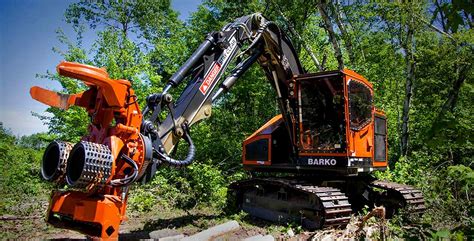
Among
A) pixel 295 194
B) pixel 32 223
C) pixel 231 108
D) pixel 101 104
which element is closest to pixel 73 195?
pixel 101 104

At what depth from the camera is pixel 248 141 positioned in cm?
833

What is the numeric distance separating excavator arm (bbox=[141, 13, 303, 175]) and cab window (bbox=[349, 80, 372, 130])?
3.77ft

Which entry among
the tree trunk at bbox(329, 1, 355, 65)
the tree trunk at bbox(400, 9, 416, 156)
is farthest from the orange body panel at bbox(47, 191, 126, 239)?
the tree trunk at bbox(329, 1, 355, 65)

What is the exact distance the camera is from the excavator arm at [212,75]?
5.12 meters

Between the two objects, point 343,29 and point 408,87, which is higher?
point 343,29

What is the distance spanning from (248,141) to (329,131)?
187 centimetres

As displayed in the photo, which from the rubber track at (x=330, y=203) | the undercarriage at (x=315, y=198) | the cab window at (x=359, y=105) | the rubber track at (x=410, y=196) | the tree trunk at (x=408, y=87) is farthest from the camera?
the tree trunk at (x=408, y=87)

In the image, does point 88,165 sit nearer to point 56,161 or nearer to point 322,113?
point 56,161

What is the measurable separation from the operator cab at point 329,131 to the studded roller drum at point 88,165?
4.17 meters

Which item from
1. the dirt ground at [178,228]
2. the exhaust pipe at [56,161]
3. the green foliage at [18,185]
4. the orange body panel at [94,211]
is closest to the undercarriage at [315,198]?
the dirt ground at [178,228]

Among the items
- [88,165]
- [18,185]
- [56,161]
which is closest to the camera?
[88,165]

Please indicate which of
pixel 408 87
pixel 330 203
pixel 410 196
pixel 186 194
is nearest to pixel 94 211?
pixel 330 203

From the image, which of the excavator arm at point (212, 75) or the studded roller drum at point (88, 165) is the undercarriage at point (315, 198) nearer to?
the excavator arm at point (212, 75)

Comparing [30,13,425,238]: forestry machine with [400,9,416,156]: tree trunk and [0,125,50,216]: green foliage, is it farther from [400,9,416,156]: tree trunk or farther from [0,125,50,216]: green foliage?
[400,9,416,156]: tree trunk
